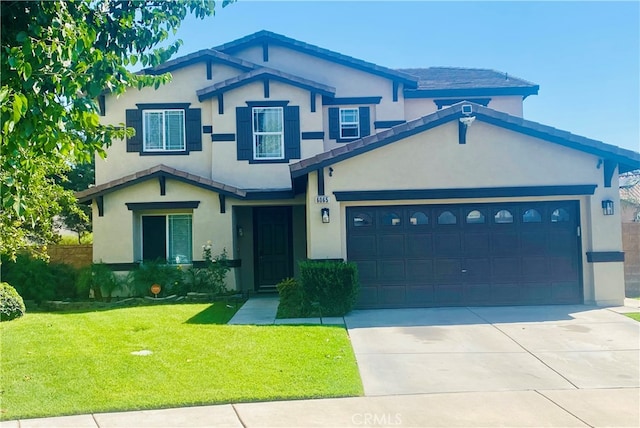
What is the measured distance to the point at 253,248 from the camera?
16.0 meters

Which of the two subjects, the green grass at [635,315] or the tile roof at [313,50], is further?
the tile roof at [313,50]

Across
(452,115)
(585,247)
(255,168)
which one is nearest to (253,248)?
(255,168)

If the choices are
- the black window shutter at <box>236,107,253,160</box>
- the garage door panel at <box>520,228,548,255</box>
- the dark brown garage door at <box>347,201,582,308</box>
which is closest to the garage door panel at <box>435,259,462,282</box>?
the dark brown garage door at <box>347,201,582,308</box>

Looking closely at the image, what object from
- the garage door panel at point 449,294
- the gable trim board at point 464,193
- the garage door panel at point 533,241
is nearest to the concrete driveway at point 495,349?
the garage door panel at point 449,294

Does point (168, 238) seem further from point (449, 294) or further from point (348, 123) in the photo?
point (449, 294)

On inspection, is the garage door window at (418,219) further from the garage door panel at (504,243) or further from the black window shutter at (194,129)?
the black window shutter at (194,129)

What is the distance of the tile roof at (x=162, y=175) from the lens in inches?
567

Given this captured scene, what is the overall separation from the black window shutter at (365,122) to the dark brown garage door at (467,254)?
16.4 feet

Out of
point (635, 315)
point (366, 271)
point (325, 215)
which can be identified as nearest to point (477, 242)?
point (366, 271)

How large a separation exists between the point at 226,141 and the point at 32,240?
5.63 metres

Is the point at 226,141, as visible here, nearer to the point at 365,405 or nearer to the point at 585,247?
the point at 585,247

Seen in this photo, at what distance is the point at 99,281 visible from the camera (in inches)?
555

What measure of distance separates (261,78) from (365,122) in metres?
3.36

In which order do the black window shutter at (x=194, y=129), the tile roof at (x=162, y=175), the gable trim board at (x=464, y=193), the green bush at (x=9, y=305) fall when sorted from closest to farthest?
the green bush at (x=9, y=305), the gable trim board at (x=464, y=193), the tile roof at (x=162, y=175), the black window shutter at (x=194, y=129)
